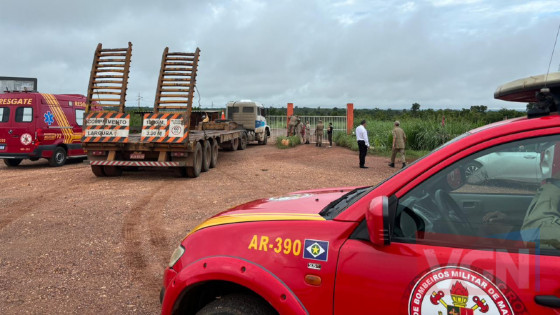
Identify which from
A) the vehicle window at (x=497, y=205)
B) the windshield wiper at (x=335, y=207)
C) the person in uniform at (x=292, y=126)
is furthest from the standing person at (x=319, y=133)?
the vehicle window at (x=497, y=205)

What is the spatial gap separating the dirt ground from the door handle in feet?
10.3

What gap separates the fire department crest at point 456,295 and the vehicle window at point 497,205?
150 millimetres

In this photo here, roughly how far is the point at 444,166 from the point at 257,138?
2326cm

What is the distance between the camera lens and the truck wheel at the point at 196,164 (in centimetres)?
1164

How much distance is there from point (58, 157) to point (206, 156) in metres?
5.57

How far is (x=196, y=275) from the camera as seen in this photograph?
2297 millimetres

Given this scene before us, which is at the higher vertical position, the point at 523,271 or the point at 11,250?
the point at 523,271

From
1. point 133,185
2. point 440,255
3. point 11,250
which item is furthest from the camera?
point 133,185

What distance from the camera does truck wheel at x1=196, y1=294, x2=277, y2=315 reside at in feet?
7.22

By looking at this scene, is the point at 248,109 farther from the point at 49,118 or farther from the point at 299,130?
the point at 49,118

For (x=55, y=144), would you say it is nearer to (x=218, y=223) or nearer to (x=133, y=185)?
(x=133, y=185)

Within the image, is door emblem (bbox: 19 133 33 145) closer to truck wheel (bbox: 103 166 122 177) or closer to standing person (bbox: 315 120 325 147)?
truck wheel (bbox: 103 166 122 177)

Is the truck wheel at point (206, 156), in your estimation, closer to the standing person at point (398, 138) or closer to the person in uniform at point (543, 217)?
the standing person at point (398, 138)

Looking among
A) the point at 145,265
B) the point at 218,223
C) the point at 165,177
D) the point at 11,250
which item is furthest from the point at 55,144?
the point at 218,223
